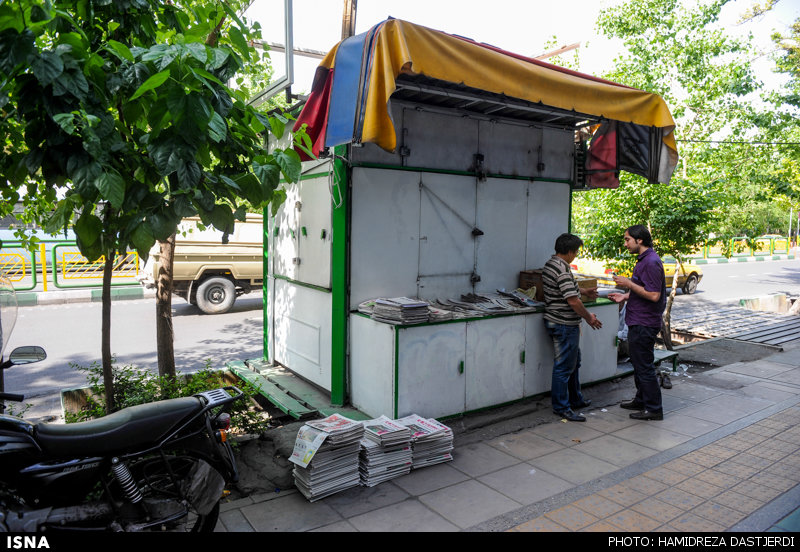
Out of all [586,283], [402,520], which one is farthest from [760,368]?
[402,520]

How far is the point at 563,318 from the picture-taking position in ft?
19.4

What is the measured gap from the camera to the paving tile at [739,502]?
409 cm

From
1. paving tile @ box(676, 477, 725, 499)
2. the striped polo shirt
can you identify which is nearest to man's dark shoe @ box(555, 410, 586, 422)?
the striped polo shirt

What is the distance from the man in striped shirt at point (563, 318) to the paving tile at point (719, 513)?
1801 mm

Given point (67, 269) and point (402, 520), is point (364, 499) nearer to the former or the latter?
point (402, 520)

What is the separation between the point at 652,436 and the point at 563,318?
1457mm

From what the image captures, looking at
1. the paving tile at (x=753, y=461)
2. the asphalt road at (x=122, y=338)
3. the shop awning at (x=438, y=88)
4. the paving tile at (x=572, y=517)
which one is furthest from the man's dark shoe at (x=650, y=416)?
the asphalt road at (x=122, y=338)

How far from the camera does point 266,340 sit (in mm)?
7266

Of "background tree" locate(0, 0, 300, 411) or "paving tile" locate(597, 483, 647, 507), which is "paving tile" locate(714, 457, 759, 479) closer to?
"paving tile" locate(597, 483, 647, 507)

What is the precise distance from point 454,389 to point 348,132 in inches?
109

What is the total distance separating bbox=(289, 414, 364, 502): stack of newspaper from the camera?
4.12 metres

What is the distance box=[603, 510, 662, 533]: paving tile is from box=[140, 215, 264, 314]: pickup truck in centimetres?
1014

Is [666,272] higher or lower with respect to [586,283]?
lower

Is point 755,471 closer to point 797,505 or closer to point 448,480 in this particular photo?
point 797,505
